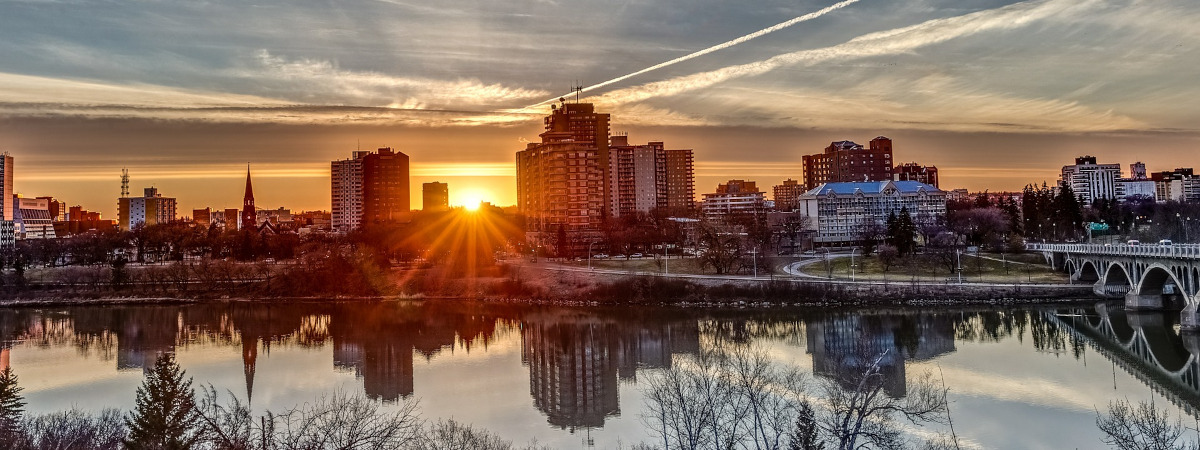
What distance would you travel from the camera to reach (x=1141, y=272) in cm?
4597

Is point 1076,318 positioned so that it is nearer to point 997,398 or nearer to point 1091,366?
point 1091,366

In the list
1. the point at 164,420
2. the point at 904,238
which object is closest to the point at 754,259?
the point at 904,238

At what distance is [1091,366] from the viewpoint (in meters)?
32.4

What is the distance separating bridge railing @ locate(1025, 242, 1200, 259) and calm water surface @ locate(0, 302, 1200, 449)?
344 cm

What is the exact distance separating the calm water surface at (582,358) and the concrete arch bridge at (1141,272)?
1.58 m

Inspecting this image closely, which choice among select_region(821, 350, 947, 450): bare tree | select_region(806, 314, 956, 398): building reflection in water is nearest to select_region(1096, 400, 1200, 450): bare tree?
select_region(821, 350, 947, 450): bare tree

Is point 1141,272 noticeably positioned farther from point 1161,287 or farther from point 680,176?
point 680,176

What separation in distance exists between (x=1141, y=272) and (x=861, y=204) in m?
52.0

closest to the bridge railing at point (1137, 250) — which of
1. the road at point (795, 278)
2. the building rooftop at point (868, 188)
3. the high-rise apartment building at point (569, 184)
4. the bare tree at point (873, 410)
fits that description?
the road at point (795, 278)

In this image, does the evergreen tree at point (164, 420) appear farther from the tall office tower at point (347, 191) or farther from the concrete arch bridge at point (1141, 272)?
the tall office tower at point (347, 191)

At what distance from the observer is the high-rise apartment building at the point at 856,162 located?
134m

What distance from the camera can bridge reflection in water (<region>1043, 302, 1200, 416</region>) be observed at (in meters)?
28.9

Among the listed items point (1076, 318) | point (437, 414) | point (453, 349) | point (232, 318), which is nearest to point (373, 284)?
point (232, 318)

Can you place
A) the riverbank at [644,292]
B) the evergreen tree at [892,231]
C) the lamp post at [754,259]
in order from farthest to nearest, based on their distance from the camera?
the evergreen tree at [892,231] < the lamp post at [754,259] < the riverbank at [644,292]
